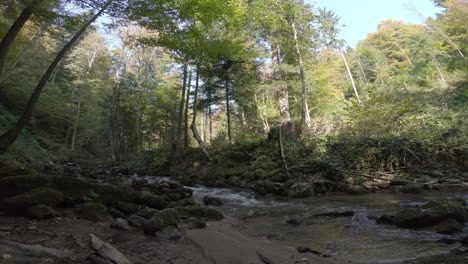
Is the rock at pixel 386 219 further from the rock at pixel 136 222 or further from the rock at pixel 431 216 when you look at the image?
the rock at pixel 136 222

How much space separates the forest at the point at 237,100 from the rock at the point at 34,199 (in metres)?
0.10

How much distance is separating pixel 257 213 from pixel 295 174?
4.83m

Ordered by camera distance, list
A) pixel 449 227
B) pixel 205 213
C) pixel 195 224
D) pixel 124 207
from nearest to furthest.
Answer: pixel 449 227 → pixel 195 224 → pixel 124 207 → pixel 205 213

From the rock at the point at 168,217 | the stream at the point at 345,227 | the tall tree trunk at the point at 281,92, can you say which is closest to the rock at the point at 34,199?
the rock at the point at 168,217

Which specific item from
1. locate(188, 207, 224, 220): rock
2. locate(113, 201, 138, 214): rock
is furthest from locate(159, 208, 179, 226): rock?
locate(188, 207, 224, 220): rock

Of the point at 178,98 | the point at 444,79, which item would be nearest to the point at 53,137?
the point at 178,98

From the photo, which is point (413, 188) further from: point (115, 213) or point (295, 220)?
point (115, 213)

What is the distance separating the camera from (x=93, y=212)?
201 inches

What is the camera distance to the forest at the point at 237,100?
1035cm

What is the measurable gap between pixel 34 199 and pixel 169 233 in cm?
224

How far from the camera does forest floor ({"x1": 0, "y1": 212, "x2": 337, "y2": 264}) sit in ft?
10.5

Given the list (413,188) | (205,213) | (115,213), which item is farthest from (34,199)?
(413,188)

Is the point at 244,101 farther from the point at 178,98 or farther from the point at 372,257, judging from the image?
the point at 372,257

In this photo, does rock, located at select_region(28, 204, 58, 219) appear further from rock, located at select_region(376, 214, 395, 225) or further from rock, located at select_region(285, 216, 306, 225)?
rock, located at select_region(376, 214, 395, 225)
